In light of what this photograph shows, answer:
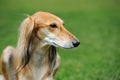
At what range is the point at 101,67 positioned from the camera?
13062 millimetres

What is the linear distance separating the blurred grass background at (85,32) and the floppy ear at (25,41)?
414 mm

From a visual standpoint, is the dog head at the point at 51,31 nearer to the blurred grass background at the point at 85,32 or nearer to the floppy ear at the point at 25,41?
the floppy ear at the point at 25,41

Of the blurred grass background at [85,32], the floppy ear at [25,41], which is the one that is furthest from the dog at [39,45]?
the blurred grass background at [85,32]

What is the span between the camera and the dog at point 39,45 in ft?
30.0

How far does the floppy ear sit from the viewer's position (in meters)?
9.16

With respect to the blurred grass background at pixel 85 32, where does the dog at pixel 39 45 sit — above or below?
above

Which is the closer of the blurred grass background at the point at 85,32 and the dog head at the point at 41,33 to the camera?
the dog head at the point at 41,33

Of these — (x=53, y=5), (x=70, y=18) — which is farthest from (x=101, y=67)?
(x=53, y=5)

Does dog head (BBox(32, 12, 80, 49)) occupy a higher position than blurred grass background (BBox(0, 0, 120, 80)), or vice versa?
A: dog head (BBox(32, 12, 80, 49))

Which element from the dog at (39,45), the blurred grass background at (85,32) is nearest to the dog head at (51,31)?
the dog at (39,45)

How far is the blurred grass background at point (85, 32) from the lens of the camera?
12.7m

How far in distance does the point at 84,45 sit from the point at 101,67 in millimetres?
3805

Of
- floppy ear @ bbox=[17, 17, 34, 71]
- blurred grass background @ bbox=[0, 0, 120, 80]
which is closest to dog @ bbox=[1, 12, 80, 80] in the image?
floppy ear @ bbox=[17, 17, 34, 71]

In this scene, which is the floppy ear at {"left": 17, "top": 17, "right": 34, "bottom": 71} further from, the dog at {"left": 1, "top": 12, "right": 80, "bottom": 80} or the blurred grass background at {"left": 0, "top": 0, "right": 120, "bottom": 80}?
the blurred grass background at {"left": 0, "top": 0, "right": 120, "bottom": 80}
